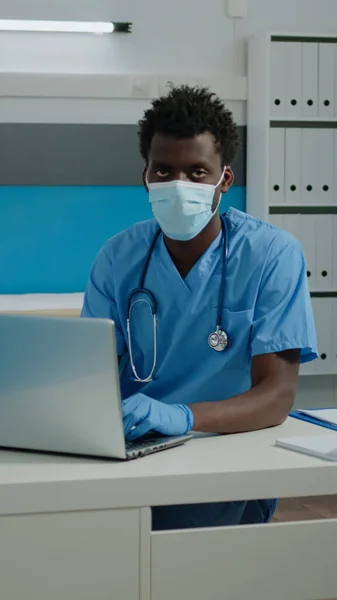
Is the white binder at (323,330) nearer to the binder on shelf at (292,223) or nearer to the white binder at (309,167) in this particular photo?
the binder on shelf at (292,223)

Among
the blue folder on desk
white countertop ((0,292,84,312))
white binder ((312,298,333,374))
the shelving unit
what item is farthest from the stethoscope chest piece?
white binder ((312,298,333,374))

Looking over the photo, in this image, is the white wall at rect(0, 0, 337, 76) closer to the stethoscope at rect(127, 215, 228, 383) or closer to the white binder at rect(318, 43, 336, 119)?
the white binder at rect(318, 43, 336, 119)

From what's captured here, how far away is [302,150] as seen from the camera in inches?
147

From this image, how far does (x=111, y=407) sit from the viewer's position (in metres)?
1.20

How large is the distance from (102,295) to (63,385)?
611 mm

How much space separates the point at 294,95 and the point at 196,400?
7.46ft

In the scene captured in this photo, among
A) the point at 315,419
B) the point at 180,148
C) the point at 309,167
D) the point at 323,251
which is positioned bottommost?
the point at 315,419

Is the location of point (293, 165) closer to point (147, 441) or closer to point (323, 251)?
point (323, 251)

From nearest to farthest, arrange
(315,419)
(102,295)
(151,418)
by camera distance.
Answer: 1. (151,418)
2. (315,419)
3. (102,295)

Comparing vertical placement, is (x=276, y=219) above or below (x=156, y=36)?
below

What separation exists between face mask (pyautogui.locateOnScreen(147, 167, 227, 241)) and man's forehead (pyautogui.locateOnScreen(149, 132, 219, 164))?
50mm

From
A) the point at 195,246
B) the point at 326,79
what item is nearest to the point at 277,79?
the point at 326,79

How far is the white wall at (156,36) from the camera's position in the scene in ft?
12.2

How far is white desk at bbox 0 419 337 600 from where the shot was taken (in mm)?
1142
